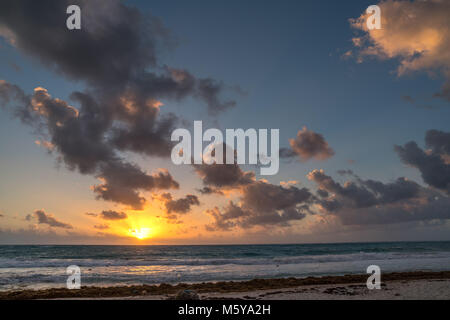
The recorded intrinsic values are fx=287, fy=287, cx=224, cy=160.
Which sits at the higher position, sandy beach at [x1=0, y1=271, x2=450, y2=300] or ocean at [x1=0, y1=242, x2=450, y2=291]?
sandy beach at [x1=0, y1=271, x2=450, y2=300]

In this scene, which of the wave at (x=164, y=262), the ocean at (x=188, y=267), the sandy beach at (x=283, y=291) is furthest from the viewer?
the wave at (x=164, y=262)

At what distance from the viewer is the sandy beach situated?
1345 centimetres

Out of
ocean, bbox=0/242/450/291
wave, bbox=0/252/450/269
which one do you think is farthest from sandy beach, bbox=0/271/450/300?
wave, bbox=0/252/450/269

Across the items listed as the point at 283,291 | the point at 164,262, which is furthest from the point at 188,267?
the point at 283,291

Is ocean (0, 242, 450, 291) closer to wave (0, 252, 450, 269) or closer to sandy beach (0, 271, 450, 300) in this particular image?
wave (0, 252, 450, 269)

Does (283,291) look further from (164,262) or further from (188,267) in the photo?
(164,262)

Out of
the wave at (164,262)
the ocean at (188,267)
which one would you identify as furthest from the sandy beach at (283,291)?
the wave at (164,262)

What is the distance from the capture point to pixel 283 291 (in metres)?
15.2

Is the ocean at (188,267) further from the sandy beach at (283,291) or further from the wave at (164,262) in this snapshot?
the sandy beach at (283,291)

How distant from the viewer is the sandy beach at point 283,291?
1345cm

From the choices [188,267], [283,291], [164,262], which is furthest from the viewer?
[164,262]

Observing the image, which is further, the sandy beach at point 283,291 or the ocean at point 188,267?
the ocean at point 188,267

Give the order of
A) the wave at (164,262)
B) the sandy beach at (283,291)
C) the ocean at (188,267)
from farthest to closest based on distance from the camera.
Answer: the wave at (164,262) < the ocean at (188,267) < the sandy beach at (283,291)
